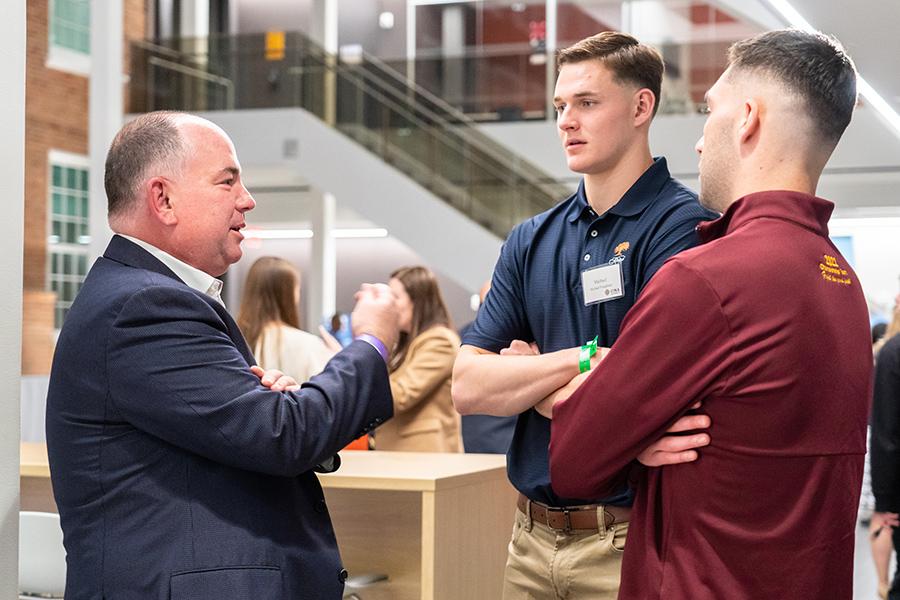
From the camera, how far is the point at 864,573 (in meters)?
6.66

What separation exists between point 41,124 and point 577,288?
12.8 m

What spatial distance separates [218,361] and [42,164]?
12.8 metres

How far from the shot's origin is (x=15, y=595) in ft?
6.80

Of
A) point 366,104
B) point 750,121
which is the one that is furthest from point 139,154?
point 366,104

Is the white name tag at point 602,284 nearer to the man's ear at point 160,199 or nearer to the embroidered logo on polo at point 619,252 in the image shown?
the embroidered logo on polo at point 619,252

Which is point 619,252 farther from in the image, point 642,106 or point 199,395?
point 199,395

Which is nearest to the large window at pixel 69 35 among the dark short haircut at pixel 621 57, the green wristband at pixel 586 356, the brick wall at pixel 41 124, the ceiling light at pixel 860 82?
the brick wall at pixel 41 124

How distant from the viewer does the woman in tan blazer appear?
4.70m

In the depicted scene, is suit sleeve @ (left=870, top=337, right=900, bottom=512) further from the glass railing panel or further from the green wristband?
the glass railing panel

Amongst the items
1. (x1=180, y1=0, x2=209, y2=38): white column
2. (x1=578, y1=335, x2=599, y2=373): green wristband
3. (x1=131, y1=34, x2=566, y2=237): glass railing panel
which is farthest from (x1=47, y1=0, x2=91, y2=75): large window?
(x1=578, y1=335, x2=599, y2=373): green wristband

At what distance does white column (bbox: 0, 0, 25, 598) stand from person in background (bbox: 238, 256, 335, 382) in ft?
8.75

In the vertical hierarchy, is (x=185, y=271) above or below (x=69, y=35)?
below

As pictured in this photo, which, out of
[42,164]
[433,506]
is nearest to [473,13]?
[42,164]

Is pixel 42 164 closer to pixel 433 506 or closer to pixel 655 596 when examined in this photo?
pixel 433 506
